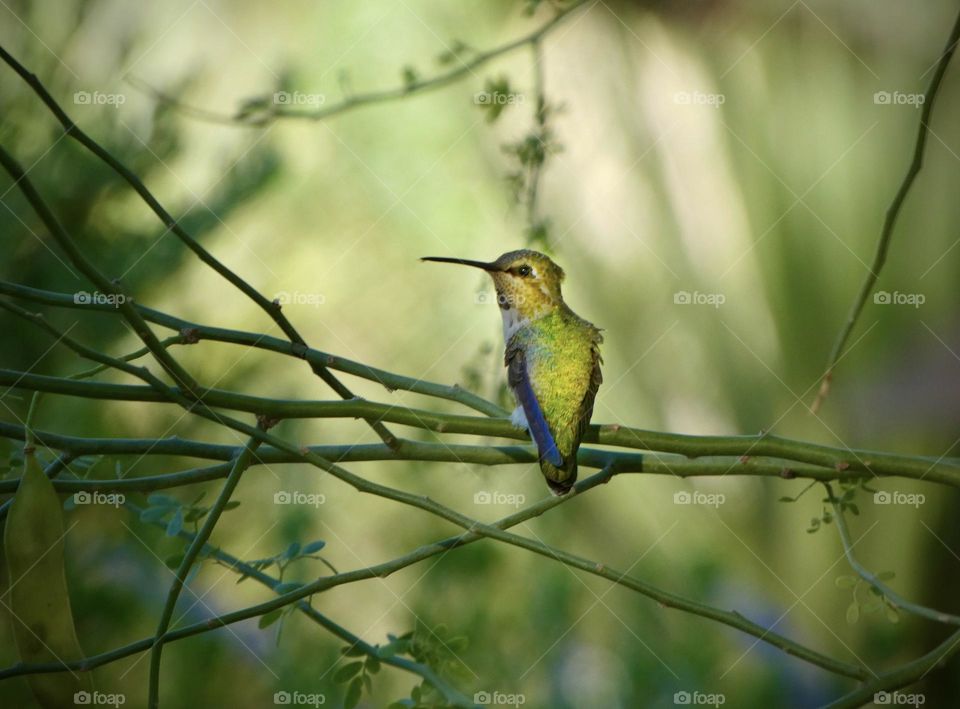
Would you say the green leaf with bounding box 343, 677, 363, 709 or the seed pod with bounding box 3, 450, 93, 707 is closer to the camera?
the seed pod with bounding box 3, 450, 93, 707

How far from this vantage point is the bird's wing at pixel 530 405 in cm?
99

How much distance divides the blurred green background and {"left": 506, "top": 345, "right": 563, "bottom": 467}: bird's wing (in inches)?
10.4

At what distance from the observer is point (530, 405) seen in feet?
3.44

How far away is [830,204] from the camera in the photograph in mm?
1612

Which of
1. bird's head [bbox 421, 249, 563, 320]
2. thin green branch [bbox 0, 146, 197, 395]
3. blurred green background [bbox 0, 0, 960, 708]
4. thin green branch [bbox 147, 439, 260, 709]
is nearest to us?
thin green branch [bbox 0, 146, 197, 395]

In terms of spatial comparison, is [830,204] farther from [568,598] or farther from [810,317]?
[568,598]

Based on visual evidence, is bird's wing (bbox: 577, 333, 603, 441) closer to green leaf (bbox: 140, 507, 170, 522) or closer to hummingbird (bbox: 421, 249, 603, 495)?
hummingbird (bbox: 421, 249, 603, 495)

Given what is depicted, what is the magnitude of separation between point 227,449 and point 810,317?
1.07m

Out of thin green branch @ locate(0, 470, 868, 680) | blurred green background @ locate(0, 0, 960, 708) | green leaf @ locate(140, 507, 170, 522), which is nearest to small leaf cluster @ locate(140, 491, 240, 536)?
green leaf @ locate(140, 507, 170, 522)

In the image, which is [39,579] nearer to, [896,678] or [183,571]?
[183,571]

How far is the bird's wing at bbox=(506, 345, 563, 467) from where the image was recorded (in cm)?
99

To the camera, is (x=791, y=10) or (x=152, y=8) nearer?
(x=152, y=8)

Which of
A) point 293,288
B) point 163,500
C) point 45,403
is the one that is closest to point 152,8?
point 293,288

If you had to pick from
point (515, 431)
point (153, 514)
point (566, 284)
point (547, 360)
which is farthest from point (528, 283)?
point (153, 514)
